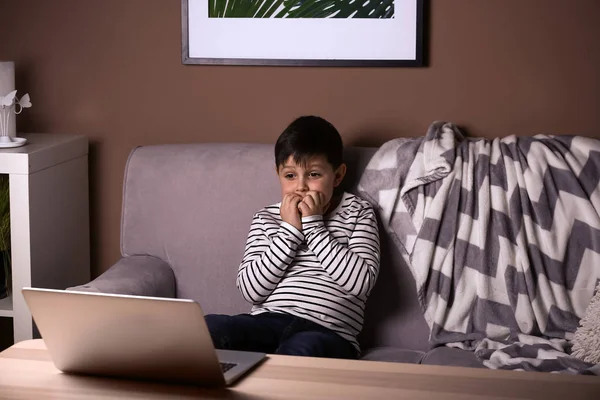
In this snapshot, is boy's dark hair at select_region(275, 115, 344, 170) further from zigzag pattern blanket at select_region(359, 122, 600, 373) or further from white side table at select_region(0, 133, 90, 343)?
white side table at select_region(0, 133, 90, 343)

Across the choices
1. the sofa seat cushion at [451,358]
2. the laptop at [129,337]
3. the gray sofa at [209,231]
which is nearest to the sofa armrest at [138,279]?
the gray sofa at [209,231]

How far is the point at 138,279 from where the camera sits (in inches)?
88.1

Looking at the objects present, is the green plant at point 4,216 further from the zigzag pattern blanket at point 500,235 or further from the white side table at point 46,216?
the zigzag pattern blanket at point 500,235

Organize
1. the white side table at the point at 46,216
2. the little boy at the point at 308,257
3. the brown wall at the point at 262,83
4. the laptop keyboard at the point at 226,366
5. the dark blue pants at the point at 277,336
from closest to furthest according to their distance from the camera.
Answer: the laptop keyboard at the point at 226,366 < the dark blue pants at the point at 277,336 < the little boy at the point at 308,257 < the white side table at the point at 46,216 < the brown wall at the point at 262,83

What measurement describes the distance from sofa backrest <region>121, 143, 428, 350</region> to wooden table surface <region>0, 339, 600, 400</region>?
3.37 ft

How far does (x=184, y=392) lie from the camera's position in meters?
1.17

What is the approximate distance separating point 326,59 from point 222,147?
0.43m

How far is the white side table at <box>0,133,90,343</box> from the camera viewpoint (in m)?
2.33

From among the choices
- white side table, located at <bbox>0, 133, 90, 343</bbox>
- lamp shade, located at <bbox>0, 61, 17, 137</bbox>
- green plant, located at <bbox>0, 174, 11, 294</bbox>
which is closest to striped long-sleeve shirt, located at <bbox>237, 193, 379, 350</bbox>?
white side table, located at <bbox>0, 133, 90, 343</bbox>

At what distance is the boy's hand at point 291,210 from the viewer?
2.15 metres

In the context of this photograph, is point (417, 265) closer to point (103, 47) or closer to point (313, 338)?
point (313, 338)

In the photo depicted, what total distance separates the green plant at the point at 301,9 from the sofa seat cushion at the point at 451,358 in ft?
3.31

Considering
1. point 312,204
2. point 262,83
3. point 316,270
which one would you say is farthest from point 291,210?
point 262,83

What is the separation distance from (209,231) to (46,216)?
494 mm
